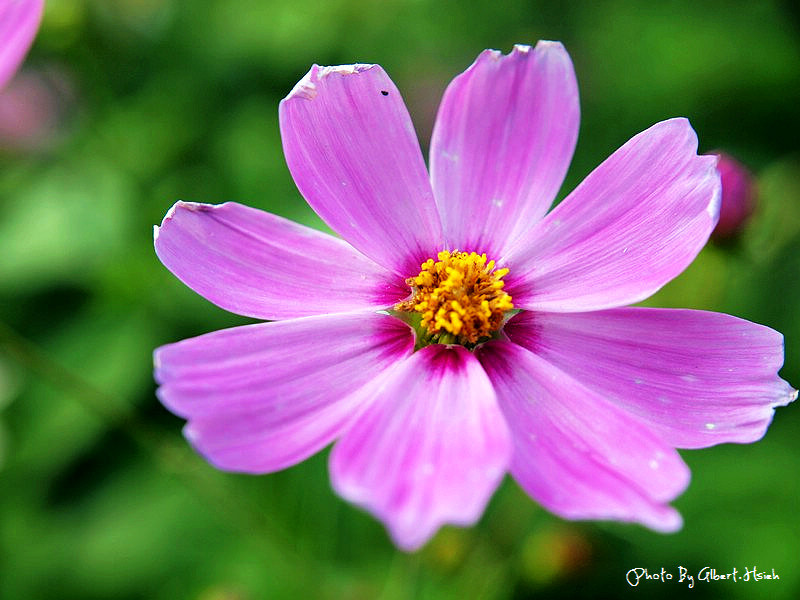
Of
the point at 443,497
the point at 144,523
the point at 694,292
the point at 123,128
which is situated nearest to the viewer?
the point at 443,497

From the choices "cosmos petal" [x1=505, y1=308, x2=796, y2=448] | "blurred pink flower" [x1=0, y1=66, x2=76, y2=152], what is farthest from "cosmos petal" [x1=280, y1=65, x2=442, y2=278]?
"blurred pink flower" [x1=0, y1=66, x2=76, y2=152]

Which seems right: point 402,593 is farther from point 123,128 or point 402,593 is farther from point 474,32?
point 474,32

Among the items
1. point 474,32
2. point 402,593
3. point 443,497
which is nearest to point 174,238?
point 443,497

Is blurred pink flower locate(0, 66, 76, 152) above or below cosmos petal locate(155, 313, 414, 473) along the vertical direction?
below

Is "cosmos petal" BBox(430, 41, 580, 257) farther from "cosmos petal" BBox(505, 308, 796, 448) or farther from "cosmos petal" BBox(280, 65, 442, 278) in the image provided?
"cosmos petal" BBox(505, 308, 796, 448)

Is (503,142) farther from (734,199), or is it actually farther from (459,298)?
(734,199)

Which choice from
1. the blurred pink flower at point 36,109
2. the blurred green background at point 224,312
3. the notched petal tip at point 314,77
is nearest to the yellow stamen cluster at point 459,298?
the notched petal tip at point 314,77

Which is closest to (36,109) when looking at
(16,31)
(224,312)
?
(224,312)
